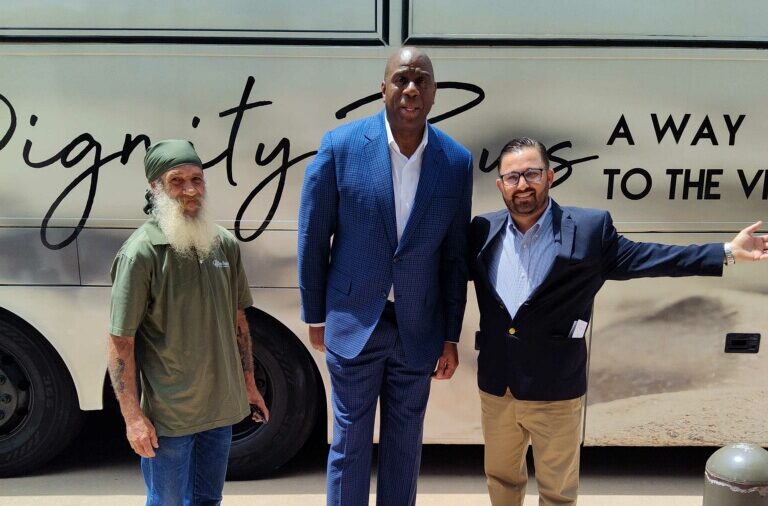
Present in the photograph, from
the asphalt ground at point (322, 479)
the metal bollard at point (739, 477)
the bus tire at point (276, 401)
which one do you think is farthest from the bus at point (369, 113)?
the metal bollard at point (739, 477)

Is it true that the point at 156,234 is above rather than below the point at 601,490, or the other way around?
above

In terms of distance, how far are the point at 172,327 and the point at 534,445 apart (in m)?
1.46

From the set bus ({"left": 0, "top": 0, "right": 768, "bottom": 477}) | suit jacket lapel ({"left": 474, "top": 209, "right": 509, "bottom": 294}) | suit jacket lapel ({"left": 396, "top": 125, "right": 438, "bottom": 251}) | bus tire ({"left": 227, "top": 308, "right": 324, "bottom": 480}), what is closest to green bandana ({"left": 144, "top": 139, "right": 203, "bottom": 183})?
suit jacket lapel ({"left": 396, "top": 125, "right": 438, "bottom": 251})

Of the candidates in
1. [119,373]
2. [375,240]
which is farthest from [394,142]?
[119,373]

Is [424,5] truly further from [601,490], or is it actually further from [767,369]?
[601,490]

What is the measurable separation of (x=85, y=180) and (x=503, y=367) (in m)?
2.28

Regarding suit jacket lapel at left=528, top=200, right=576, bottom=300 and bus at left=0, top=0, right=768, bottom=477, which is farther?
bus at left=0, top=0, right=768, bottom=477

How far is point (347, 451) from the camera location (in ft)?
8.43

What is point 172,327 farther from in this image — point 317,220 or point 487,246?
point 487,246

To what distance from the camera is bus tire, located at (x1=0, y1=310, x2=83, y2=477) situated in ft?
11.5

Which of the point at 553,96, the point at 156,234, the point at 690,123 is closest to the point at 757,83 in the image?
the point at 690,123

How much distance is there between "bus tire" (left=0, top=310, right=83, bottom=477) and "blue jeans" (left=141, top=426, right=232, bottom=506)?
1.45 metres

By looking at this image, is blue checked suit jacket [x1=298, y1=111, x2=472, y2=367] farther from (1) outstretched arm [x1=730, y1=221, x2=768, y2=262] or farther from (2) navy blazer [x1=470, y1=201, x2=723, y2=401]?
(1) outstretched arm [x1=730, y1=221, x2=768, y2=262]

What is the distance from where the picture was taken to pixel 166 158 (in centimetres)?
226
